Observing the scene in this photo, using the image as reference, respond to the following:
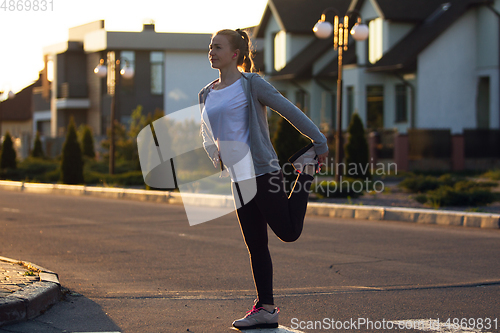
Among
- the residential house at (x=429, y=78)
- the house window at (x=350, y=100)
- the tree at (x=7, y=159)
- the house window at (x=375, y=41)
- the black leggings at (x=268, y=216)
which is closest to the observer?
the black leggings at (x=268, y=216)

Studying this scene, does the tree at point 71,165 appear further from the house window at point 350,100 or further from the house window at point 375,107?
the house window at point 350,100

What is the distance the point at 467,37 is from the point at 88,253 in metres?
25.1

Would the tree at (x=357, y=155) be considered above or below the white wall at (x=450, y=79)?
below

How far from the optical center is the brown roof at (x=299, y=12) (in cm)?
3834

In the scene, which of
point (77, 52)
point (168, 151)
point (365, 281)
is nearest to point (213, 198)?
point (168, 151)

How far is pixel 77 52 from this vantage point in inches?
2074

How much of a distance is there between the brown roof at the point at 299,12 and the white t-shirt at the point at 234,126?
1351 inches

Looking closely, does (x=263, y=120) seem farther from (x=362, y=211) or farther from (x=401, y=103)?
(x=401, y=103)

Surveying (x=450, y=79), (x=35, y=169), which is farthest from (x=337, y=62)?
(x=35, y=169)

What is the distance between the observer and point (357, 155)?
19.4 m

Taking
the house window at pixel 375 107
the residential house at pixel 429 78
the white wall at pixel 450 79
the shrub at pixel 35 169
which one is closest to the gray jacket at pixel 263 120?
the residential house at pixel 429 78

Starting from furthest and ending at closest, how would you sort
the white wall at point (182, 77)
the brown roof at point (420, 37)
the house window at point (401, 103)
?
the white wall at point (182, 77) < the house window at point (401, 103) < the brown roof at point (420, 37)

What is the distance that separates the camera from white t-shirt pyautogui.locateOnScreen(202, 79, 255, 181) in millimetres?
4539

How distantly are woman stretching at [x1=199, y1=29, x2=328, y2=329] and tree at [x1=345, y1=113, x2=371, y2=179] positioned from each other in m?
14.7
